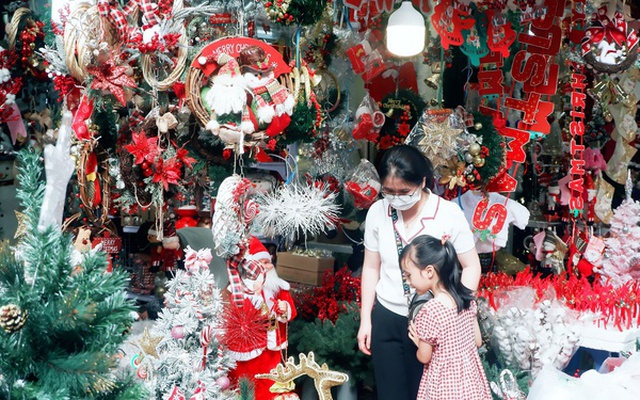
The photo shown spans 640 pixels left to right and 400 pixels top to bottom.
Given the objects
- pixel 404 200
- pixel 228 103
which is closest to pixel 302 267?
pixel 404 200

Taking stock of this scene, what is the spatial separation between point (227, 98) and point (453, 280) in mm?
1244

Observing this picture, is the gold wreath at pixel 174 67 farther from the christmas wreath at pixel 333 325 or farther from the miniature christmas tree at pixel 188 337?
the christmas wreath at pixel 333 325

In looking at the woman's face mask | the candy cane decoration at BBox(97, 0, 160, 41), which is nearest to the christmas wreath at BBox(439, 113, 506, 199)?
the woman's face mask

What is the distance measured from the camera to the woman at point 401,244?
3295mm

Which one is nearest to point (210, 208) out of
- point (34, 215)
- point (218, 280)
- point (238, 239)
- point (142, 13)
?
point (218, 280)

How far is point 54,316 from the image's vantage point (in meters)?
1.69

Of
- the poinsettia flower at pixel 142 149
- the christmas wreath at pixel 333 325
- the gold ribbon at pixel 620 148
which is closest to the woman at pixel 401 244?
the christmas wreath at pixel 333 325

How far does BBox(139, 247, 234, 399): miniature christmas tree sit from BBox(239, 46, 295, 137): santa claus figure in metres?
Answer: 0.64

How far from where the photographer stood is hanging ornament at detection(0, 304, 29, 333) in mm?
1634

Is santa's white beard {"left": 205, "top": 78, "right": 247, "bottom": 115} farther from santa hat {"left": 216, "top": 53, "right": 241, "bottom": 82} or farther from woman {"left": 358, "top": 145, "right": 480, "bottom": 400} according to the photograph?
woman {"left": 358, "top": 145, "right": 480, "bottom": 400}

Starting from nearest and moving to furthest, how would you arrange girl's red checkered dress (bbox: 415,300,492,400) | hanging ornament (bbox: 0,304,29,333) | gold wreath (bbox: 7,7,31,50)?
hanging ornament (bbox: 0,304,29,333)
girl's red checkered dress (bbox: 415,300,492,400)
gold wreath (bbox: 7,7,31,50)

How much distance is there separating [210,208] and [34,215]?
2.43 meters

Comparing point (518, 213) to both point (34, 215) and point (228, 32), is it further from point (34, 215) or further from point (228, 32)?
point (34, 215)

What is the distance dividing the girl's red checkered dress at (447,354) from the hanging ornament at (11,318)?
1774 millimetres
